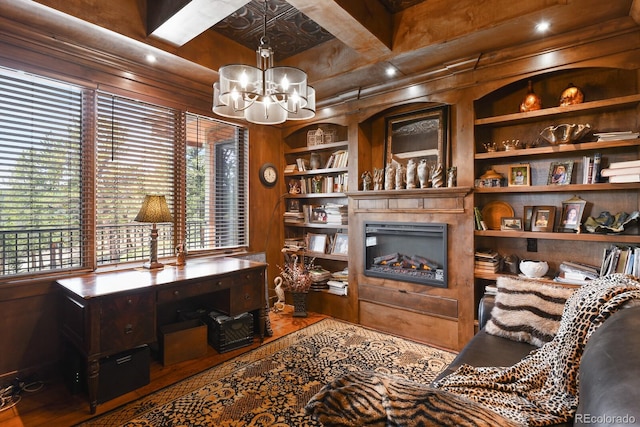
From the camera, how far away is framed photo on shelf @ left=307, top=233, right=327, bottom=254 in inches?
164

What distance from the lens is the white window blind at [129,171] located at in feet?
9.22

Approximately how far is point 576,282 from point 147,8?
3.97m

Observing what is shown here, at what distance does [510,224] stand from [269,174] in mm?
2783

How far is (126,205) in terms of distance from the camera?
116 inches

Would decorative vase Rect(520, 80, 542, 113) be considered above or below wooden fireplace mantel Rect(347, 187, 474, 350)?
above

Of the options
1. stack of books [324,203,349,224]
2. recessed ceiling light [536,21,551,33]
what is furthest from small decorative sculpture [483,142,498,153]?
stack of books [324,203,349,224]

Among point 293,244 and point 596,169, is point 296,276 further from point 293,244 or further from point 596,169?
point 596,169

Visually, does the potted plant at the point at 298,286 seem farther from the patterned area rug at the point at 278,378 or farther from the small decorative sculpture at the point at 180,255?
the small decorative sculpture at the point at 180,255

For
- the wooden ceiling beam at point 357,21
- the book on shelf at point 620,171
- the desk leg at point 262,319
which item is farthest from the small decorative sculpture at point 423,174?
the desk leg at point 262,319

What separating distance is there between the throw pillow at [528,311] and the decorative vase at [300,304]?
2149 mm

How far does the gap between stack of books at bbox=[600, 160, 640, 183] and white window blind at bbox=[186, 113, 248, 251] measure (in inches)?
134

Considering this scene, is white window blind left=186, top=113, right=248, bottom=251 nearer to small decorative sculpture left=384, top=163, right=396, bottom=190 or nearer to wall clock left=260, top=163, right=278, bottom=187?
wall clock left=260, top=163, right=278, bottom=187

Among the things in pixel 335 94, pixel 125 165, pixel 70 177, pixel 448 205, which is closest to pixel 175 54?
pixel 125 165

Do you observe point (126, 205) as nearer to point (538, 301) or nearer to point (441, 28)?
point (441, 28)
